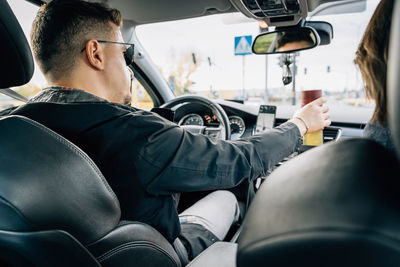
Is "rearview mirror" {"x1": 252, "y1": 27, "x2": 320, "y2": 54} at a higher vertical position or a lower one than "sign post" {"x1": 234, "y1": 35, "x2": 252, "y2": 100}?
higher

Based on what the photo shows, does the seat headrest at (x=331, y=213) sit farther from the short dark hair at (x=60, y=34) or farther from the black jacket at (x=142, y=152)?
the short dark hair at (x=60, y=34)

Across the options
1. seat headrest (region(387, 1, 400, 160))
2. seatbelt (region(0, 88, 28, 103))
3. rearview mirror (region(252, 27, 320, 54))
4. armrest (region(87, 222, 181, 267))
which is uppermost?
seat headrest (region(387, 1, 400, 160))

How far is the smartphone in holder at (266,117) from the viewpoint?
2.82 meters

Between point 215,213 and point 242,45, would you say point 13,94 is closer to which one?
point 215,213

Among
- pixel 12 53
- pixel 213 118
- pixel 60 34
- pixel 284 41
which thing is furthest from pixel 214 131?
pixel 12 53

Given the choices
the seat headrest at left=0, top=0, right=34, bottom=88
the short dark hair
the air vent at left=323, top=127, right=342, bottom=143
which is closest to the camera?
the seat headrest at left=0, top=0, right=34, bottom=88

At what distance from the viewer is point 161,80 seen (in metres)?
3.50

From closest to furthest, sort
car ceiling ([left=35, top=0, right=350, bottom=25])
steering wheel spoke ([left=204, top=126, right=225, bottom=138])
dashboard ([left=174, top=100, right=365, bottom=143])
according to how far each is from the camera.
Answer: car ceiling ([left=35, top=0, right=350, bottom=25])
steering wheel spoke ([left=204, top=126, right=225, bottom=138])
dashboard ([left=174, top=100, right=365, bottom=143])

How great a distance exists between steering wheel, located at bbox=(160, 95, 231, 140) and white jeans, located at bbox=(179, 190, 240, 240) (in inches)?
25.9

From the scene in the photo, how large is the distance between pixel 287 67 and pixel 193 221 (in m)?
1.63

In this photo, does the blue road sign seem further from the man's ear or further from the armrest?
the armrest

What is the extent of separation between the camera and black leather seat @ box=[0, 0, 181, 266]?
2.60 feet

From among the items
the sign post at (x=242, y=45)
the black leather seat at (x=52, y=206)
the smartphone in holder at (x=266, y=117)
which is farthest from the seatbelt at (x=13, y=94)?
the sign post at (x=242, y=45)

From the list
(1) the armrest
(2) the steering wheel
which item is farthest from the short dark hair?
(2) the steering wheel
